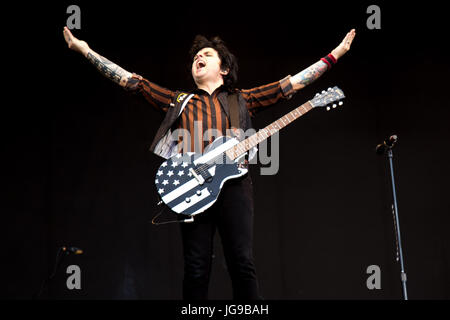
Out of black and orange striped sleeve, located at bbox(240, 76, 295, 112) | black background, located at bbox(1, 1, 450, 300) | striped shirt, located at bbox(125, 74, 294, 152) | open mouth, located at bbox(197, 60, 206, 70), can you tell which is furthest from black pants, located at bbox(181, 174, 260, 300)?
black background, located at bbox(1, 1, 450, 300)

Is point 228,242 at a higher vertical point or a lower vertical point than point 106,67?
lower

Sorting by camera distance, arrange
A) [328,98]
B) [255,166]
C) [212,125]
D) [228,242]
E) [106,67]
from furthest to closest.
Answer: [255,166], [328,98], [106,67], [212,125], [228,242]

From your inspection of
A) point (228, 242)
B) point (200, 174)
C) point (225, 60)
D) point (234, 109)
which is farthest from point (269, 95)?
point (228, 242)

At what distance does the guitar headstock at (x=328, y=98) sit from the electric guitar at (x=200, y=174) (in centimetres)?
53

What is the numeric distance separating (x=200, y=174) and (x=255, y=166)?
1904 mm

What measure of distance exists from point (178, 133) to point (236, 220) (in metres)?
0.59

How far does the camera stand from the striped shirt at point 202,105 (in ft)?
8.48

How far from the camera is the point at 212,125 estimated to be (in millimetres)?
2594

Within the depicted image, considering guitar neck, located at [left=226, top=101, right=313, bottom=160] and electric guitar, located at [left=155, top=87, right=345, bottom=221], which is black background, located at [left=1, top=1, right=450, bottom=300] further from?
electric guitar, located at [left=155, top=87, right=345, bottom=221]

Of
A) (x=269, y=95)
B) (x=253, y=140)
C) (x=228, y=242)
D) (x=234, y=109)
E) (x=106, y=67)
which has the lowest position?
(x=228, y=242)

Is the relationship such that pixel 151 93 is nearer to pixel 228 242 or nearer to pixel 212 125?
pixel 212 125

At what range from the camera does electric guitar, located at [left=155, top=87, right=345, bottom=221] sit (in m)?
2.44

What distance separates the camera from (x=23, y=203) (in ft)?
13.4

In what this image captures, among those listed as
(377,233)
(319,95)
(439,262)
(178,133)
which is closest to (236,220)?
(178,133)
